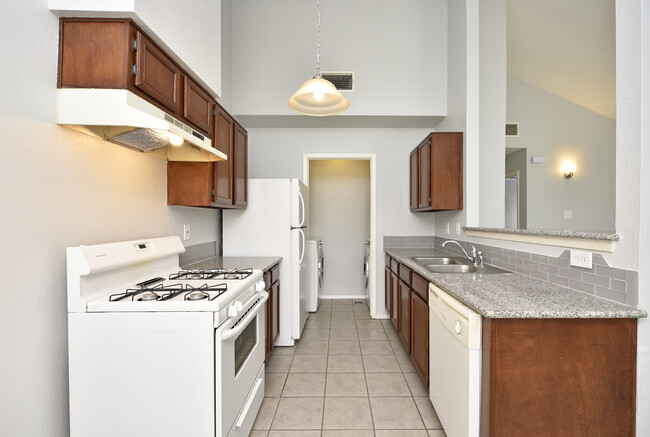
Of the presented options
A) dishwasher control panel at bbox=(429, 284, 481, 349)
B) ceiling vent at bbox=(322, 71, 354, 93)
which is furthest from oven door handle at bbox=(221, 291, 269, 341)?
ceiling vent at bbox=(322, 71, 354, 93)

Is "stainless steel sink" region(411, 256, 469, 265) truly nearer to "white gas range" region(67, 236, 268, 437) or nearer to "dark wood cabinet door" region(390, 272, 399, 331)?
"dark wood cabinet door" region(390, 272, 399, 331)

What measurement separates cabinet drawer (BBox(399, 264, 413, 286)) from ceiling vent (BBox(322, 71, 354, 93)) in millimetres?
2073

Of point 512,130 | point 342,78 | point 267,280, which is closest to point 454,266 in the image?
point 267,280

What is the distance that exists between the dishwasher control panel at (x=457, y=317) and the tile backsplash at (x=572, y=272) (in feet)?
1.97

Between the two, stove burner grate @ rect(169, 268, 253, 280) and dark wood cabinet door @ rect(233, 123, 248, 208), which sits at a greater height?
dark wood cabinet door @ rect(233, 123, 248, 208)

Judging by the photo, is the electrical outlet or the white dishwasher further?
the electrical outlet

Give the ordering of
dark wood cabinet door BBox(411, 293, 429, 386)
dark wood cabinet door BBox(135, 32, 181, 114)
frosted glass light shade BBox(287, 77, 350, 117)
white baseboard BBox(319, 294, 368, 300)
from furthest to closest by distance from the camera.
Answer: white baseboard BBox(319, 294, 368, 300)
frosted glass light shade BBox(287, 77, 350, 117)
dark wood cabinet door BBox(411, 293, 429, 386)
dark wood cabinet door BBox(135, 32, 181, 114)

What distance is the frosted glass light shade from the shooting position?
2.12m

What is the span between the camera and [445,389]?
157cm

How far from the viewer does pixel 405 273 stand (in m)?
2.62

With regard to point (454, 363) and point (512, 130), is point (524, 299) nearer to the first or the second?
point (454, 363)

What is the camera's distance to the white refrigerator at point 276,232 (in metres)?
2.91

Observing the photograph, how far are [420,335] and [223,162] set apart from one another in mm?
1988

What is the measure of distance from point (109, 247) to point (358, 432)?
173 centimetres
